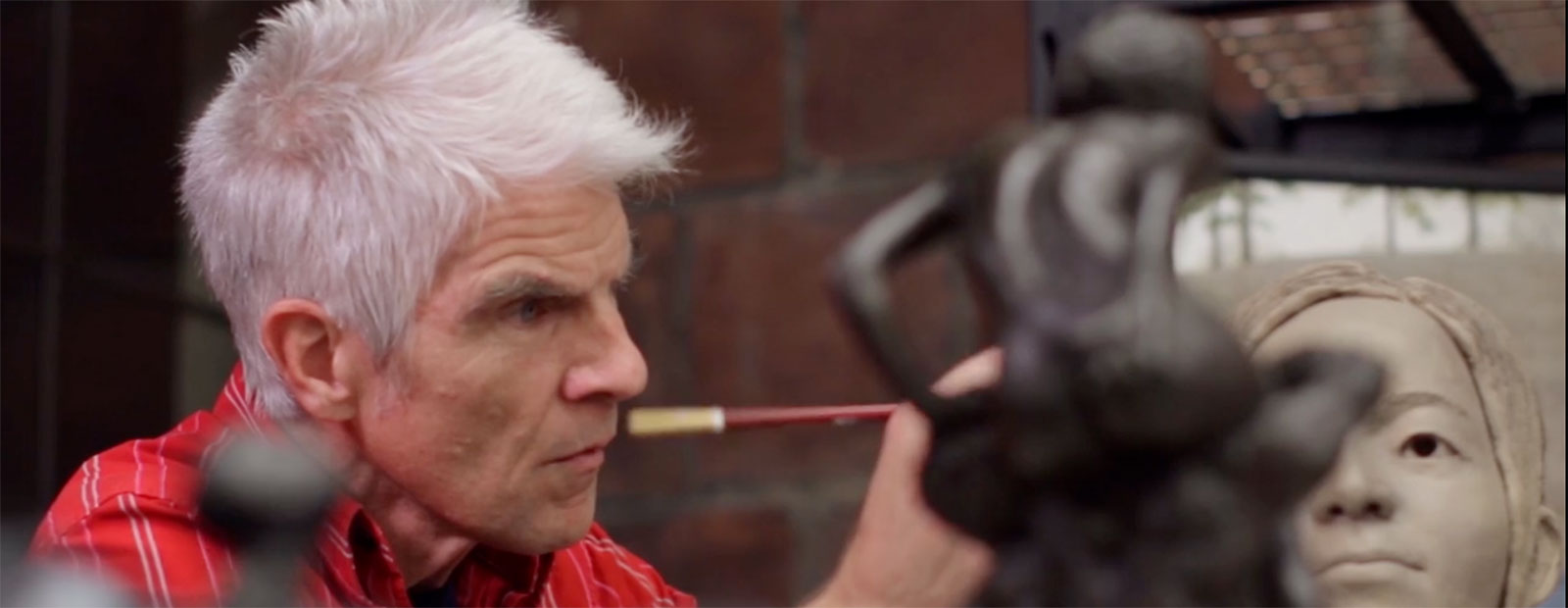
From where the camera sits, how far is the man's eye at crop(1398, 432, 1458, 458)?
123cm

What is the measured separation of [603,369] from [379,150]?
155mm

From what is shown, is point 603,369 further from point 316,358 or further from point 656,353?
point 656,353

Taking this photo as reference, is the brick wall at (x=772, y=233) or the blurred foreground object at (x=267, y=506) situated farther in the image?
the brick wall at (x=772, y=233)

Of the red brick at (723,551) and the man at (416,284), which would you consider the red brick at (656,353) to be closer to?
the red brick at (723,551)

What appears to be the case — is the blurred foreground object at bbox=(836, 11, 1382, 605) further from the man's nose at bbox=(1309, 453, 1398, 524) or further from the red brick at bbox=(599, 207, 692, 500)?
the red brick at bbox=(599, 207, 692, 500)

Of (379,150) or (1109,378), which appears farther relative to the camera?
(379,150)

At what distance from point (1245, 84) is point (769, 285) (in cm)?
57

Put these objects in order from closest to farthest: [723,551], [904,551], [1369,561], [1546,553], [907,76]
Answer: [904,551]
[1369,561]
[1546,553]
[907,76]
[723,551]

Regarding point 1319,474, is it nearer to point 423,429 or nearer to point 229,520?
point 229,520

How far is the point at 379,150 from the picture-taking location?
1062 millimetres

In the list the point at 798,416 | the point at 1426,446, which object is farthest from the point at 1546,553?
the point at 798,416

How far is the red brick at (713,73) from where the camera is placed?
7.18 ft

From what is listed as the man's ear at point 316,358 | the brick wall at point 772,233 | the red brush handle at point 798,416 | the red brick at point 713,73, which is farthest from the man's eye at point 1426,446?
the red brick at point 713,73

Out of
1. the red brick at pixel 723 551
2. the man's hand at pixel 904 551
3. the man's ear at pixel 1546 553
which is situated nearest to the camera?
the man's hand at pixel 904 551
